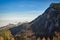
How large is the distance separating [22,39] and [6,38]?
31896 millimetres

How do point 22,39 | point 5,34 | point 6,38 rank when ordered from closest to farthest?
point 6,38 → point 5,34 → point 22,39

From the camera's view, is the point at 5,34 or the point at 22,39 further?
the point at 22,39

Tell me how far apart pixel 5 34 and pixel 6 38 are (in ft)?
43.0

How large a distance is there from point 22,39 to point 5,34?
2225 cm

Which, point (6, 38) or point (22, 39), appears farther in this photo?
point (22, 39)

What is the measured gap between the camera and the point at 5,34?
16950 cm

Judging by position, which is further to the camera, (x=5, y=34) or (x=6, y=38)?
(x=5, y=34)

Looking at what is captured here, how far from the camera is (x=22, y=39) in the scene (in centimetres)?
18650

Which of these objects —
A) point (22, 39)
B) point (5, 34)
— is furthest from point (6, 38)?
point (22, 39)

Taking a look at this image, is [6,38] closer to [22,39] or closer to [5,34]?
[5,34]

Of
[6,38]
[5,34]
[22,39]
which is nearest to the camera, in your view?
[6,38]

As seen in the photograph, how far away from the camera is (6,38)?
514ft
